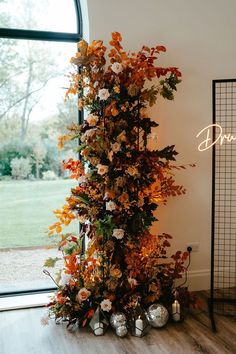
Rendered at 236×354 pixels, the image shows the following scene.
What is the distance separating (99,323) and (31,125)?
177cm

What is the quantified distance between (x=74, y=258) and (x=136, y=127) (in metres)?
1.13

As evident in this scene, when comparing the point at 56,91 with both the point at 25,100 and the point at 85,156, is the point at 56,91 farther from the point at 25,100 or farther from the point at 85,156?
the point at 85,156

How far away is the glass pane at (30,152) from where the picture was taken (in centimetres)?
357

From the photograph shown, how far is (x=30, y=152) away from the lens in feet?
12.0

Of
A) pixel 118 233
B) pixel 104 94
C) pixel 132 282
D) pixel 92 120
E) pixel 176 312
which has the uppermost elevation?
pixel 104 94

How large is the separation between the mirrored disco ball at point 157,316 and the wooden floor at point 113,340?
2.0 inches

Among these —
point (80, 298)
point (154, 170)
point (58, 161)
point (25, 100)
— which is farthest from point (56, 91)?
point (80, 298)

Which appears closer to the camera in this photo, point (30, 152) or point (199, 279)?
point (30, 152)

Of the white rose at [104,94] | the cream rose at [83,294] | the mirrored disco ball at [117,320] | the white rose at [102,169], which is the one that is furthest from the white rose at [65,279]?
the white rose at [104,94]

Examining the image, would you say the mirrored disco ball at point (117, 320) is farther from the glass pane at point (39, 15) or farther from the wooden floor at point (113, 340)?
the glass pane at point (39, 15)

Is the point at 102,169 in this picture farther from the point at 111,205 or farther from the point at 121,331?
the point at 121,331

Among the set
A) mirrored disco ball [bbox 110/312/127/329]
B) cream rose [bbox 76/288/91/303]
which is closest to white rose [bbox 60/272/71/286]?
cream rose [bbox 76/288/91/303]

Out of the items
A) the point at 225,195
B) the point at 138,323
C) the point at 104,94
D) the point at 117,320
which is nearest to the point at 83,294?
the point at 117,320

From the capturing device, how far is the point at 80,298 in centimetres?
306
